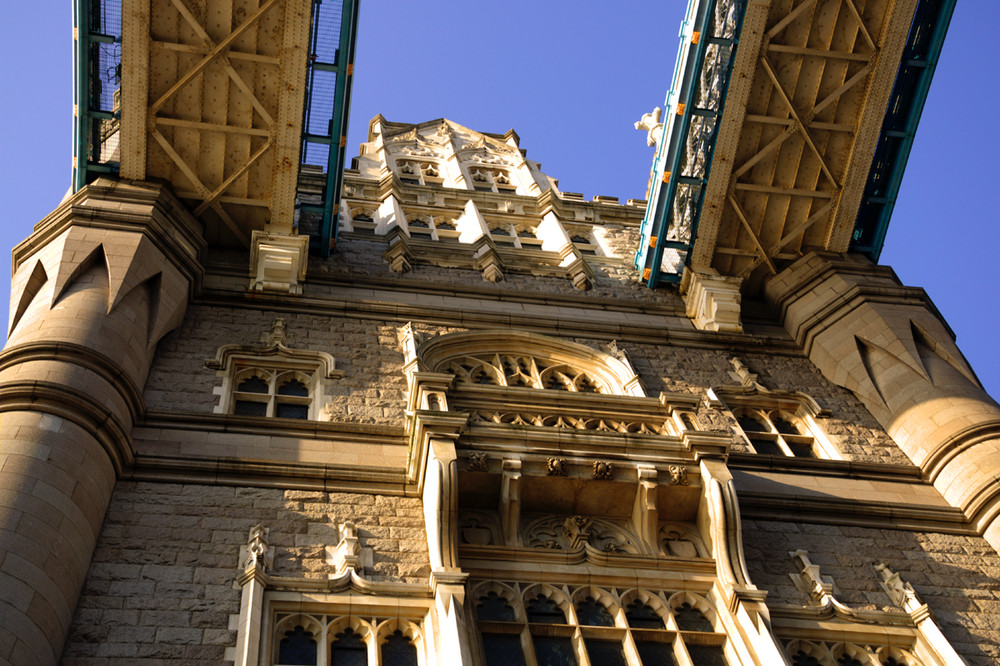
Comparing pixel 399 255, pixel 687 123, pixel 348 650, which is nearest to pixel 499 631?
pixel 348 650

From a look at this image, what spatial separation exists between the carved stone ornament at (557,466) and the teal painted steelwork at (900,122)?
1005cm

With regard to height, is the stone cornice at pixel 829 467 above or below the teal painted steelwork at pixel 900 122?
below

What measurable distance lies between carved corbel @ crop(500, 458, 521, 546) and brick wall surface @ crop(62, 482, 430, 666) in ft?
3.28

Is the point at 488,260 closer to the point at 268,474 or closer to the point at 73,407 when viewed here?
the point at 268,474

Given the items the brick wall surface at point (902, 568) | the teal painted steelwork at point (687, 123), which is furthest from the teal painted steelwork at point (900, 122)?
the brick wall surface at point (902, 568)

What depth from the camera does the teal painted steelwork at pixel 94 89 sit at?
17.9m

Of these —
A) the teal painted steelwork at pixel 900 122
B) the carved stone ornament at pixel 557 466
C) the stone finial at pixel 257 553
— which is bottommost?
the stone finial at pixel 257 553

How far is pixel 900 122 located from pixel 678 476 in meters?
9.99

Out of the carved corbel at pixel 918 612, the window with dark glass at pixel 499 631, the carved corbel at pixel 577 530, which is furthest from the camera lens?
the carved corbel at pixel 577 530

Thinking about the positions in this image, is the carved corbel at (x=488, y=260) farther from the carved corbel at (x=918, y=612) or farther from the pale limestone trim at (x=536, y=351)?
the carved corbel at (x=918, y=612)

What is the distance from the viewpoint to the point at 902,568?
14383 mm

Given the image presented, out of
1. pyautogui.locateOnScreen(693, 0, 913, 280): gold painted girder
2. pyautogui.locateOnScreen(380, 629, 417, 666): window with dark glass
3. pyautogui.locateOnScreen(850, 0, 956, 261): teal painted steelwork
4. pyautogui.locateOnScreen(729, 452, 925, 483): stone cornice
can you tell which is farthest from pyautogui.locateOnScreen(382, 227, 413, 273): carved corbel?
pyautogui.locateOnScreen(380, 629, 417, 666): window with dark glass

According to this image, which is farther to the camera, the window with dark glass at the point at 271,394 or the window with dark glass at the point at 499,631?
the window with dark glass at the point at 271,394

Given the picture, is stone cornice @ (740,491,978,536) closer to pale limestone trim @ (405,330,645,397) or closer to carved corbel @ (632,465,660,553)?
carved corbel @ (632,465,660,553)
